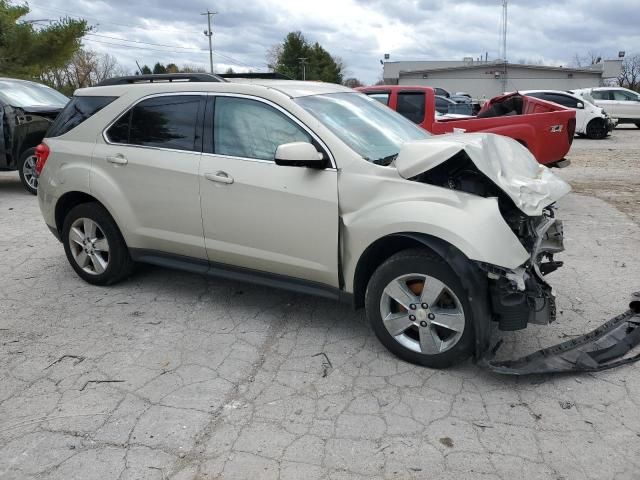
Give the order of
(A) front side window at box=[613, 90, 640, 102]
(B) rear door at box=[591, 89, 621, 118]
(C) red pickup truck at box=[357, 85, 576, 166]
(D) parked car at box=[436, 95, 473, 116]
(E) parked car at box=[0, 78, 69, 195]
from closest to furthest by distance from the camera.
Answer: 1. (C) red pickup truck at box=[357, 85, 576, 166]
2. (E) parked car at box=[0, 78, 69, 195]
3. (D) parked car at box=[436, 95, 473, 116]
4. (A) front side window at box=[613, 90, 640, 102]
5. (B) rear door at box=[591, 89, 621, 118]

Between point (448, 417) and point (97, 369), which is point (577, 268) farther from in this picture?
point (97, 369)

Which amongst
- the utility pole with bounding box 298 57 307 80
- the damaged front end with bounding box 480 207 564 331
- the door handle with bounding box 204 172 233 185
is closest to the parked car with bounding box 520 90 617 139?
the damaged front end with bounding box 480 207 564 331

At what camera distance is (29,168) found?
348 inches

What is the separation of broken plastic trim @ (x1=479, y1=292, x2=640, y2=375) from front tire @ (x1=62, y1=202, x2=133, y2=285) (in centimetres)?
313

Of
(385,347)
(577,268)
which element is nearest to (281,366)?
(385,347)

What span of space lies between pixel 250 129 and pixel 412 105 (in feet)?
17.9

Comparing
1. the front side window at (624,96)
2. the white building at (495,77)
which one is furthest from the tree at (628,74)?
the front side window at (624,96)

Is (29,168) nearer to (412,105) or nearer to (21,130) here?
(21,130)

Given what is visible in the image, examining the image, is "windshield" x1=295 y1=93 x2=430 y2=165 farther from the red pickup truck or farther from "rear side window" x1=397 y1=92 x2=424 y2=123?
"rear side window" x1=397 y1=92 x2=424 y2=123

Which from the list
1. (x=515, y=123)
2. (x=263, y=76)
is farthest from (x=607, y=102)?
(x=263, y=76)

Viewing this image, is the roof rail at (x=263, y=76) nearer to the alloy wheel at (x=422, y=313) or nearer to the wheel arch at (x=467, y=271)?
the wheel arch at (x=467, y=271)

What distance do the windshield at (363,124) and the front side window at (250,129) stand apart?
195mm

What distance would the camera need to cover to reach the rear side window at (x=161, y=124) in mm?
4109

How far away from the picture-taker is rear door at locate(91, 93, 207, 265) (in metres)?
4.07
